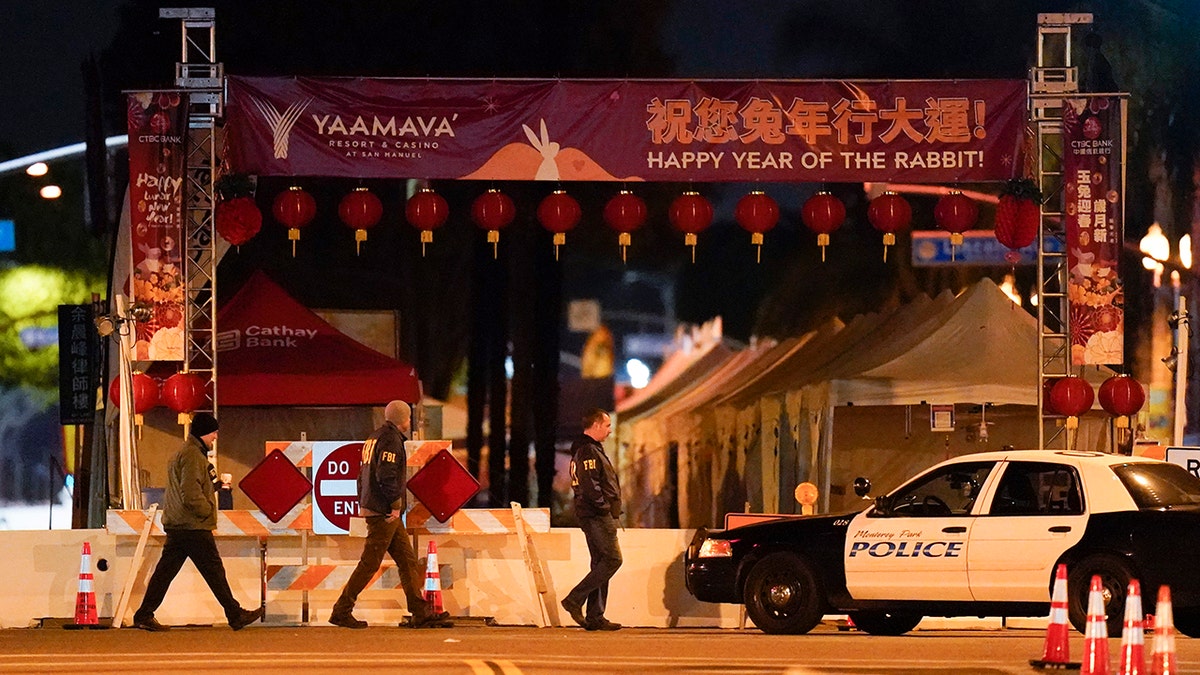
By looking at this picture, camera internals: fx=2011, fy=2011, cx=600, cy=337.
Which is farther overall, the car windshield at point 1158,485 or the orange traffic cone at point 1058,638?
the car windshield at point 1158,485

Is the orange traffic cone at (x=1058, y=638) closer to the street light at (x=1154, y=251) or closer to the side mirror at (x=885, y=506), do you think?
the side mirror at (x=885, y=506)

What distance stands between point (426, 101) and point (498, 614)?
5.51m

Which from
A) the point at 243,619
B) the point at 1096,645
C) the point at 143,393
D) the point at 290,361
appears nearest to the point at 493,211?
the point at 290,361

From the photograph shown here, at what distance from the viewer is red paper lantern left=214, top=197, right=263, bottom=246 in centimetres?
2020

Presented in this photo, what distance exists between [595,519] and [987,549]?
3430 millimetres

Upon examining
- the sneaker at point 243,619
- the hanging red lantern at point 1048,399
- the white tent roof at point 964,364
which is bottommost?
the sneaker at point 243,619

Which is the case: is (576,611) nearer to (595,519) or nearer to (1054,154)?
(595,519)

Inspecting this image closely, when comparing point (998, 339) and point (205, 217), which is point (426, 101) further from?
point (998, 339)

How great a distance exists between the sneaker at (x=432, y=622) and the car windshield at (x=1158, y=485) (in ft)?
18.8

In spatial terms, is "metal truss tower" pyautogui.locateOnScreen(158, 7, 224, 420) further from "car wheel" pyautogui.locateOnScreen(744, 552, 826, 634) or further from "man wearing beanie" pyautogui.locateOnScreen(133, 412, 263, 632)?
"car wheel" pyautogui.locateOnScreen(744, 552, 826, 634)

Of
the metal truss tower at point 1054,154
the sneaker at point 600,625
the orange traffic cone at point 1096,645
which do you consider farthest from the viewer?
the metal truss tower at point 1054,154

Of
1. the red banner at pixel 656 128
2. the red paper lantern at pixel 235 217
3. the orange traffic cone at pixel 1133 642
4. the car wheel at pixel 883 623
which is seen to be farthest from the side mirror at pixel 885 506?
the red paper lantern at pixel 235 217

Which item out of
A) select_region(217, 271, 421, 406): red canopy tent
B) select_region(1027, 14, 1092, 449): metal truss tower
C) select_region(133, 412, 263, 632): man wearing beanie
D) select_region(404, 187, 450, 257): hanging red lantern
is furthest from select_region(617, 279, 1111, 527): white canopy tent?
select_region(133, 412, 263, 632): man wearing beanie

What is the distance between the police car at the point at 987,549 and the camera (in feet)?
47.1
